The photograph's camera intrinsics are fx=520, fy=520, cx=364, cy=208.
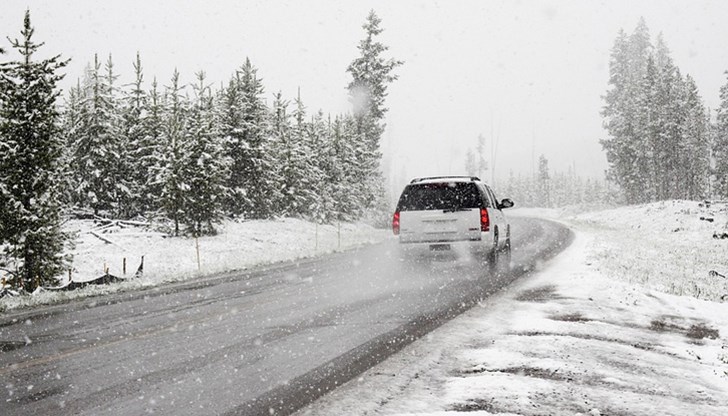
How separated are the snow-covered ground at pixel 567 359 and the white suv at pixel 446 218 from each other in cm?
174

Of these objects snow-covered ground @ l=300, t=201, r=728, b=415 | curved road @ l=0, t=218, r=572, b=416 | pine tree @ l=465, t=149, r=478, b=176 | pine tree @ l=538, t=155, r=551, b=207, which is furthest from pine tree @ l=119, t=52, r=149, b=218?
pine tree @ l=465, t=149, r=478, b=176

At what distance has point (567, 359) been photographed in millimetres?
5176

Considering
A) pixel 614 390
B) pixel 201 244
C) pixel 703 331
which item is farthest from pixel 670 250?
pixel 201 244

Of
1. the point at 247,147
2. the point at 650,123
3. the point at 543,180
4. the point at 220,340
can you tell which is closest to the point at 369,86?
the point at 247,147

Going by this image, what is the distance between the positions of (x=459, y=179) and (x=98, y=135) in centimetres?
2832

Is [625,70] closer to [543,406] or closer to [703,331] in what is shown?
[703,331]

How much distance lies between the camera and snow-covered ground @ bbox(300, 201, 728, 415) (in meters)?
4.05

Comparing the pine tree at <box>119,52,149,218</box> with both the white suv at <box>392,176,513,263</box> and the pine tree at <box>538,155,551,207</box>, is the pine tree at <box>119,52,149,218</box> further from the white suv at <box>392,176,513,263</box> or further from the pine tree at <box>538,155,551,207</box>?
the pine tree at <box>538,155,551,207</box>

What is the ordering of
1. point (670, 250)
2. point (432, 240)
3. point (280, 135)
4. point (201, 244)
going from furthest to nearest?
point (280, 135) < point (201, 244) < point (670, 250) < point (432, 240)

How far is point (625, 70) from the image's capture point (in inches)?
2361

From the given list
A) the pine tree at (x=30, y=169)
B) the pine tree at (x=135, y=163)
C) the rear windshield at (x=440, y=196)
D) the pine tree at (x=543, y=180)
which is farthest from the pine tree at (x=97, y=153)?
the pine tree at (x=543, y=180)

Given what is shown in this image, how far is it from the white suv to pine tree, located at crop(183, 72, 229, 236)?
17.0m

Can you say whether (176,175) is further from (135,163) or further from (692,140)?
(692,140)

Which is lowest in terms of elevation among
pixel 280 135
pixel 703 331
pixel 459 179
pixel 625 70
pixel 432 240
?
pixel 703 331
